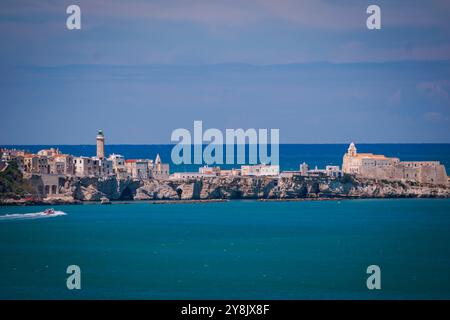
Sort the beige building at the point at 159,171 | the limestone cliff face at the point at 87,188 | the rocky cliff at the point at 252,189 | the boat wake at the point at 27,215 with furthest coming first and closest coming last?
1. the beige building at the point at 159,171
2. the rocky cliff at the point at 252,189
3. the limestone cliff face at the point at 87,188
4. the boat wake at the point at 27,215

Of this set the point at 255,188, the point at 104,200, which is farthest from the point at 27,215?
the point at 255,188

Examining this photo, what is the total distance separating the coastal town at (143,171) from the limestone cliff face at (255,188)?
0.65ft

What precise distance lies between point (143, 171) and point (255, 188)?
588 cm

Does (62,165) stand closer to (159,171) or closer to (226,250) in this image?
(159,171)

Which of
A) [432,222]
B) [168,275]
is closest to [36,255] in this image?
[168,275]

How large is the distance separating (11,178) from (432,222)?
20316 mm

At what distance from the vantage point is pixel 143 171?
56031 millimetres

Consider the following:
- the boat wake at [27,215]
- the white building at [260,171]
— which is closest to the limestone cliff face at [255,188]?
the white building at [260,171]

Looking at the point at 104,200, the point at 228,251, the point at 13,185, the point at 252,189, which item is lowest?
the point at 228,251

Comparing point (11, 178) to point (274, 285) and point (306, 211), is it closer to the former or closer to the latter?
point (306, 211)

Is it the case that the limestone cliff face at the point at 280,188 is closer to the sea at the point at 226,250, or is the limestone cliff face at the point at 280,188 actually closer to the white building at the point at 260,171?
the white building at the point at 260,171

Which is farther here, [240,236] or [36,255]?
[240,236]

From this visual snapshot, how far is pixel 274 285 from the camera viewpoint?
26.9m

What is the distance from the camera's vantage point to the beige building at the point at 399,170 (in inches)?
2266
